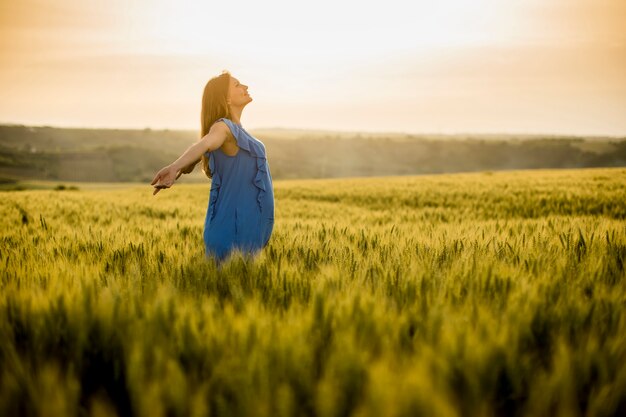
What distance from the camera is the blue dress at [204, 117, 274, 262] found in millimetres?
3762

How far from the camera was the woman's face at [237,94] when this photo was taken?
385 centimetres

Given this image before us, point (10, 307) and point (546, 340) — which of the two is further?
point (10, 307)

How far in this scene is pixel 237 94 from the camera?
3871 mm

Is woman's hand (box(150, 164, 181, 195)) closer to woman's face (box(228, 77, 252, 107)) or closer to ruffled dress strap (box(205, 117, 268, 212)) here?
ruffled dress strap (box(205, 117, 268, 212))

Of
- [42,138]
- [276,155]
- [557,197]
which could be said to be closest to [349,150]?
[276,155]

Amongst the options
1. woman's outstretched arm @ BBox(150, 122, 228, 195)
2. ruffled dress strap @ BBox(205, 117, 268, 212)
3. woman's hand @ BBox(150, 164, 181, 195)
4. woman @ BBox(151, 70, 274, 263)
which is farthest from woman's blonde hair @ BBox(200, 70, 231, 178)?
woman's hand @ BBox(150, 164, 181, 195)

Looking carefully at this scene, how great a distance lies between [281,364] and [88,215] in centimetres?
699

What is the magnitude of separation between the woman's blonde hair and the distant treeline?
89.8 m

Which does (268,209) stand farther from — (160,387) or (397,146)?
(397,146)

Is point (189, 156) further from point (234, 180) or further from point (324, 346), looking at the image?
point (324, 346)

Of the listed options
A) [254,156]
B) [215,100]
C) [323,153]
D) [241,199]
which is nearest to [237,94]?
[215,100]

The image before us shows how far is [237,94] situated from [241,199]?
0.89 metres

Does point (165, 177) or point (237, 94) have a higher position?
point (237, 94)

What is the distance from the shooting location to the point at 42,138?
148750 mm
